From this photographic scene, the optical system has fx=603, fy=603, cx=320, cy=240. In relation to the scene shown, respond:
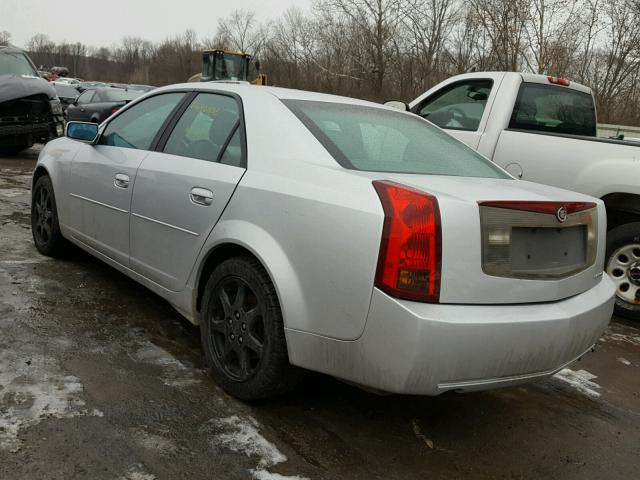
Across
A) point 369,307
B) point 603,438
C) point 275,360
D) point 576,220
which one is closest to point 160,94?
point 275,360

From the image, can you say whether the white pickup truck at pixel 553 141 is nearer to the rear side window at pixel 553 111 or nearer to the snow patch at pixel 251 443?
the rear side window at pixel 553 111

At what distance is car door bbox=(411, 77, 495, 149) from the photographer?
5.66 m

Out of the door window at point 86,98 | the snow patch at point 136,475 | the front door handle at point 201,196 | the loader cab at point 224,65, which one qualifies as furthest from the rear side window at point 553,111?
the loader cab at point 224,65

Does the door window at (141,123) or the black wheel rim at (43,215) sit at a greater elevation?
the door window at (141,123)

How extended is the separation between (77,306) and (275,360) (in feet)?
6.48

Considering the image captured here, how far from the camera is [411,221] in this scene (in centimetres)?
228

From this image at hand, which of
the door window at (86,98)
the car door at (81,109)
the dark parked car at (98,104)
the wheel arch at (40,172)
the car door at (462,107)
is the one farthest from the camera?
the door window at (86,98)

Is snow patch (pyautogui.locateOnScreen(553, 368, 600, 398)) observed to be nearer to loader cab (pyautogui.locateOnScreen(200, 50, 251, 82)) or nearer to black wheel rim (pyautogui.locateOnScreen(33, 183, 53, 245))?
black wheel rim (pyautogui.locateOnScreen(33, 183, 53, 245))

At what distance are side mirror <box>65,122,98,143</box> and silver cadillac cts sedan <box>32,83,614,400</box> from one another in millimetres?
819

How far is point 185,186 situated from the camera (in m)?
3.25

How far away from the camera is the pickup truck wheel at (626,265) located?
485cm

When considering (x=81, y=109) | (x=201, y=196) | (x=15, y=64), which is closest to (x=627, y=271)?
(x=201, y=196)

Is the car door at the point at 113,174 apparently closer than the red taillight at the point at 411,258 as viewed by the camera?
No

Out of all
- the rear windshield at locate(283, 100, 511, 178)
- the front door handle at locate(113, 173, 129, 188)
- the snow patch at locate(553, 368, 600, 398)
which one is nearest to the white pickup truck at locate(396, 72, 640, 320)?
the snow patch at locate(553, 368, 600, 398)
